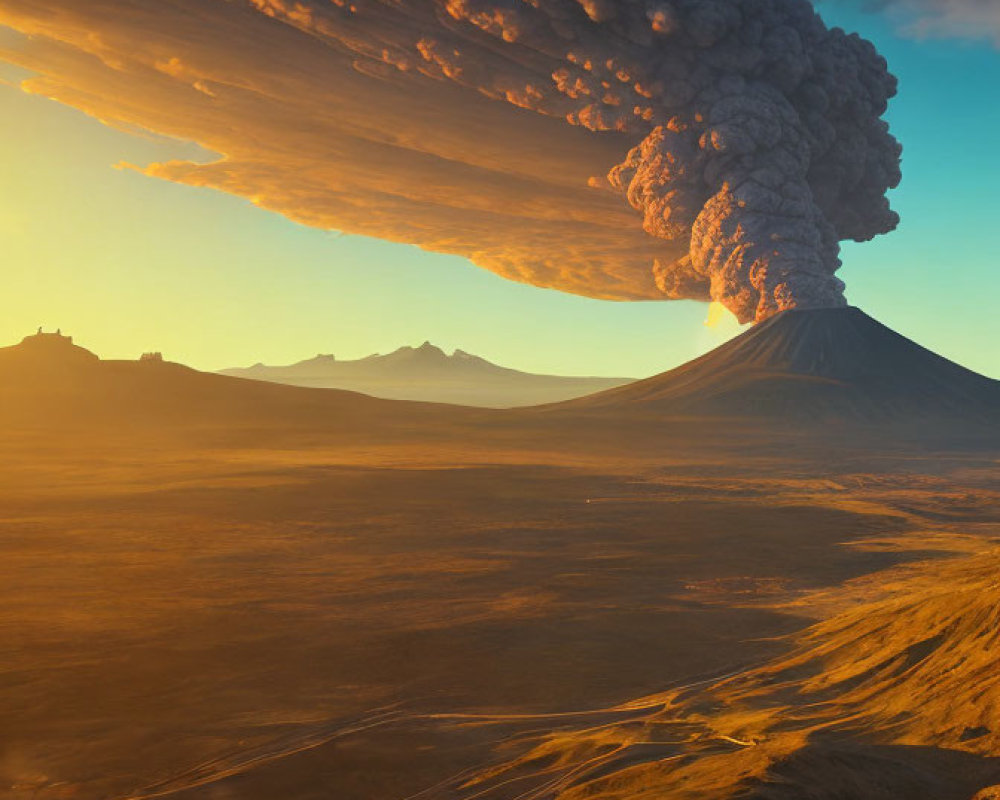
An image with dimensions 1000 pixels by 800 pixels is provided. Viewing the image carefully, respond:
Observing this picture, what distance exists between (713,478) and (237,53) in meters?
43.8

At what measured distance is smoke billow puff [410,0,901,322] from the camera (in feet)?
196

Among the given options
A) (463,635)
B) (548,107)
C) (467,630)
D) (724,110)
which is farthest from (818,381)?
(463,635)

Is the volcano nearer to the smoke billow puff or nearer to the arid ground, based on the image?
the smoke billow puff

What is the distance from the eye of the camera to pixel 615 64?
201 feet

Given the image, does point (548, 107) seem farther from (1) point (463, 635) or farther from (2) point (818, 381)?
(1) point (463, 635)

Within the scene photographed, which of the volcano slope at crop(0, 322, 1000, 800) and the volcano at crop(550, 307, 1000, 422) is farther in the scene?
the volcano at crop(550, 307, 1000, 422)

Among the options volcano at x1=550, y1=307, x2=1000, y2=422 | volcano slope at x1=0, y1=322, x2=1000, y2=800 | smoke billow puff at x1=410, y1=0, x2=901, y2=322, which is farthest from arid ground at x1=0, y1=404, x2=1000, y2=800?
smoke billow puff at x1=410, y1=0, x2=901, y2=322

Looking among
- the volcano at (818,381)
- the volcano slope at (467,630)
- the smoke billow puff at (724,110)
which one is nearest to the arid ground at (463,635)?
the volcano slope at (467,630)

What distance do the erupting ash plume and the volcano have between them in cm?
275

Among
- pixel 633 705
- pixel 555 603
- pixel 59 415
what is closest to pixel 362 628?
Result: pixel 555 603

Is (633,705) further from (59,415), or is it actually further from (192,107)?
(192,107)

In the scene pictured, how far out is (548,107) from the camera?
6475 cm

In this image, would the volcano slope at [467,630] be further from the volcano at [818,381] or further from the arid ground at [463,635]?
the volcano at [818,381]

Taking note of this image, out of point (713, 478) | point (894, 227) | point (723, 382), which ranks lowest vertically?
point (713, 478)
